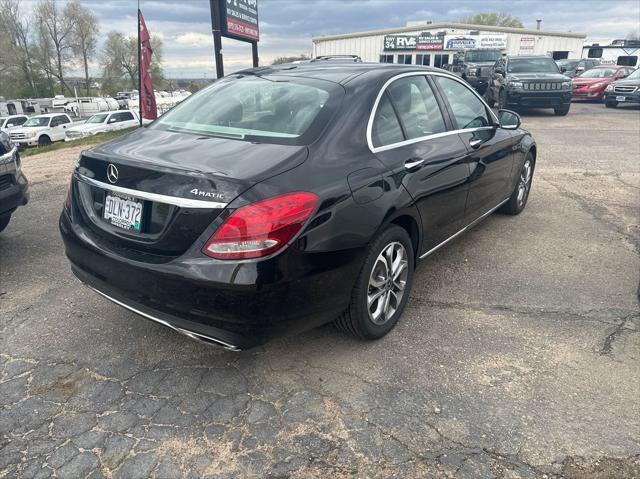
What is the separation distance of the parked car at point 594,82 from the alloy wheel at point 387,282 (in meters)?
20.9

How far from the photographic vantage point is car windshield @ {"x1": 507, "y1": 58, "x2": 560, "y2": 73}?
15.1 meters

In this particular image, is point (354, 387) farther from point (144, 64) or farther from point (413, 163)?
point (144, 64)

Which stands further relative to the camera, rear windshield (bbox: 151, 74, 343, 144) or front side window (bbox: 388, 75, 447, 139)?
front side window (bbox: 388, 75, 447, 139)

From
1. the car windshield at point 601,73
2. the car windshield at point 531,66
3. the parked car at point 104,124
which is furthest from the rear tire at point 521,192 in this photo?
the parked car at point 104,124

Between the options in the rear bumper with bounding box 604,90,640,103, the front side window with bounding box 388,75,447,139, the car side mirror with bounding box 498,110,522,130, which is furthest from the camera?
the rear bumper with bounding box 604,90,640,103

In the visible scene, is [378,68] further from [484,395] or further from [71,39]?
[71,39]

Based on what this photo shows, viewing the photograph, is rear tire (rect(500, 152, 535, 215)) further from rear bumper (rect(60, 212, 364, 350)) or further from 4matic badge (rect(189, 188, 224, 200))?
4matic badge (rect(189, 188, 224, 200))

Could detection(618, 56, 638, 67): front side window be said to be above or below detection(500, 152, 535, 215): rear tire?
above

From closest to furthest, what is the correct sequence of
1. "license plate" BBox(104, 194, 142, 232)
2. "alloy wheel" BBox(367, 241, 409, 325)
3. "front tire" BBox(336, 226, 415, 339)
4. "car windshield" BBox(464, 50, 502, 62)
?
"license plate" BBox(104, 194, 142, 232) → "front tire" BBox(336, 226, 415, 339) → "alloy wheel" BBox(367, 241, 409, 325) → "car windshield" BBox(464, 50, 502, 62)

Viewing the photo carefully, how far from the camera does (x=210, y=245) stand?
224 centimetres

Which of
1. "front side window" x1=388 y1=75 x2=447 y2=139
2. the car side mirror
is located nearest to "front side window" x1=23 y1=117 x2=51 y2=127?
the car side mirror

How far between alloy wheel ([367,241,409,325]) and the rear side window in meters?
0.63

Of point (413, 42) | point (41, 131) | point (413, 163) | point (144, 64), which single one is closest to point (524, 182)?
point (413, 163)

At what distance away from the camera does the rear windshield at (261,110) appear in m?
2.79
